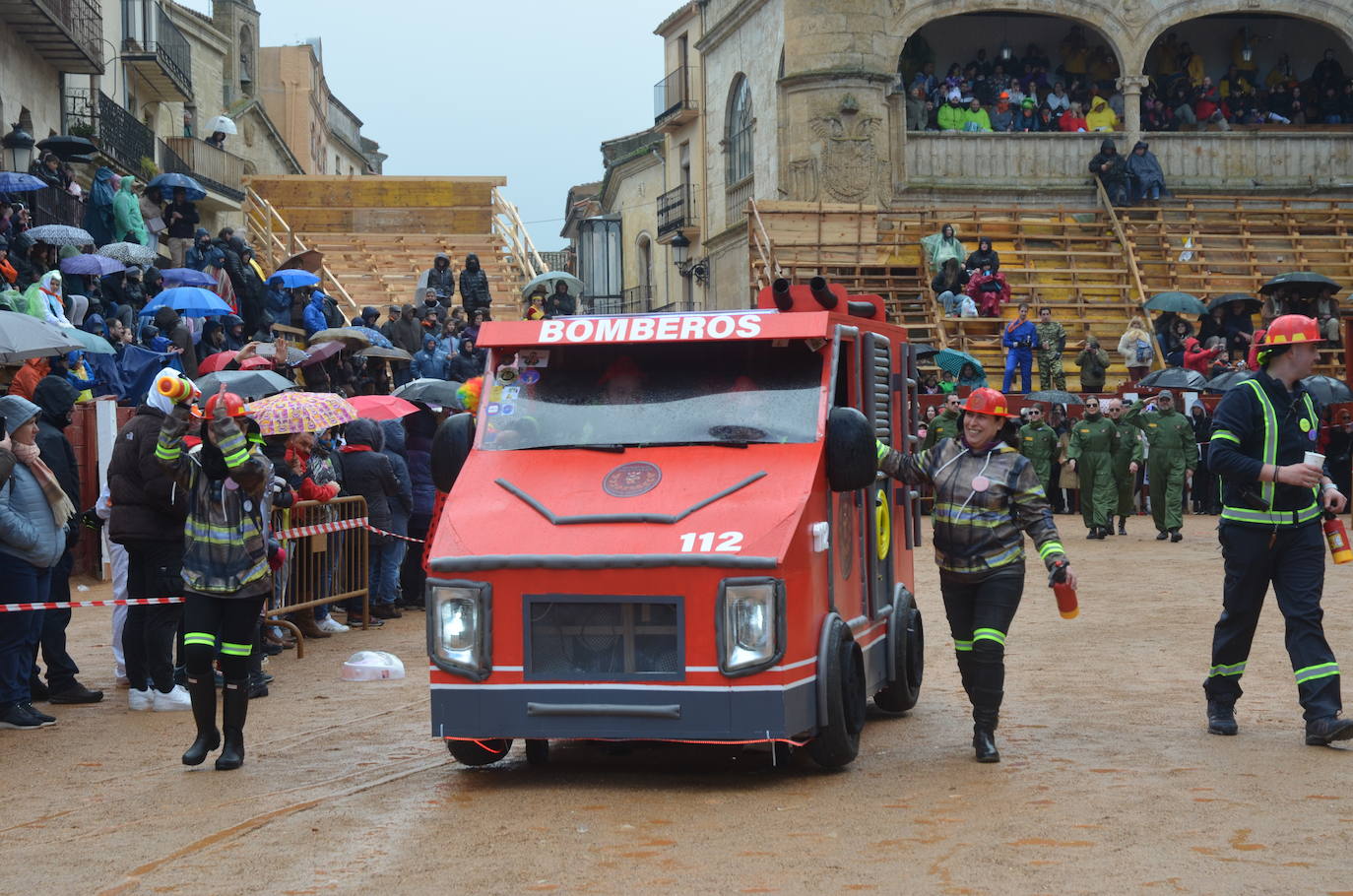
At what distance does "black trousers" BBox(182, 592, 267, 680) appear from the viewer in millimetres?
8953

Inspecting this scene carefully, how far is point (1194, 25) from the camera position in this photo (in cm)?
4419

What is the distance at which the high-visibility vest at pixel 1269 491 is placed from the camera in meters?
9.36

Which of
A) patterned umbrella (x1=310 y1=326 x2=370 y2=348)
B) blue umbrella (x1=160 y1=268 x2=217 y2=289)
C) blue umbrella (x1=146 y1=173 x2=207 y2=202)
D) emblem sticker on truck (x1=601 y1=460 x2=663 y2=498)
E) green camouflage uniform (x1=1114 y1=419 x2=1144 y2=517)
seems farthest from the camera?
blue umbrella (x1=146 y1=173 x2=207 y2=202)

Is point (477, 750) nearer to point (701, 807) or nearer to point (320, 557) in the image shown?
point (701, 807)

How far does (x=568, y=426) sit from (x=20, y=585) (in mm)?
3672

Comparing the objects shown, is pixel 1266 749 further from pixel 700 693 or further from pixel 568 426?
pixel 568 426

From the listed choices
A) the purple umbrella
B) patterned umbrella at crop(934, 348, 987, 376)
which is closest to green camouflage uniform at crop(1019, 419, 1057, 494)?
patterned umbrella at crop(934, 348, 987, 376)

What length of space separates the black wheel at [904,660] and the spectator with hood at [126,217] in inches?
712

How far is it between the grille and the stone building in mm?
32948

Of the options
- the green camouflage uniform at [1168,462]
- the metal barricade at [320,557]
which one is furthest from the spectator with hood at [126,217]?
the green camouflage uniform at [1168,462]

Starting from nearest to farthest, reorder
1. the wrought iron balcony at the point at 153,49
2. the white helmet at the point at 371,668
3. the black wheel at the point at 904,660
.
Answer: the black wheel at the point at 904,660 → the white helmet at the point at 371,668 → the wrought iron balcony at the point at 153,49

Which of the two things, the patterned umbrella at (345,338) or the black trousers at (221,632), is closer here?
the black trousers at (221,632)

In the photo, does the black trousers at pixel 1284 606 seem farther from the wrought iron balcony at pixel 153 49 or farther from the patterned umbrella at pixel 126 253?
the wrought iron balcony at pixel 153 49

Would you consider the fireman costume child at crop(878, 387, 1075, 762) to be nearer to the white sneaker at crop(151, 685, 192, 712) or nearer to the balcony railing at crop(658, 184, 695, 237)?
the white sneaker at crop(151, 685, 192, 712)
